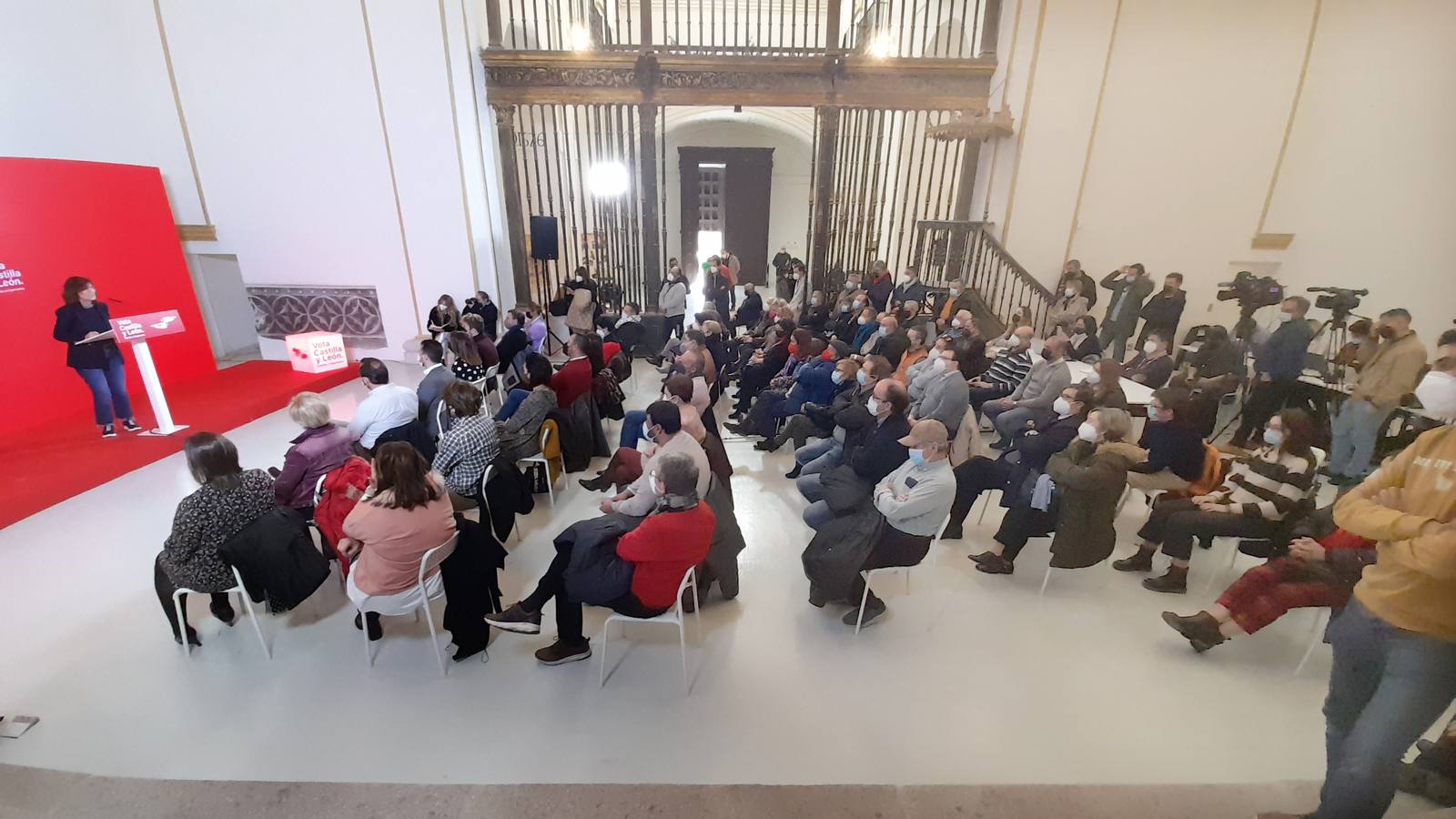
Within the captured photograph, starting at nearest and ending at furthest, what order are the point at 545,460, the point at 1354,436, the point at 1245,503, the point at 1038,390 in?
the point at 1245,503
the point at 545,460
the point at 1354,436
the point at 1038,390

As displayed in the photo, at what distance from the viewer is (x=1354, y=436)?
4.16 meters

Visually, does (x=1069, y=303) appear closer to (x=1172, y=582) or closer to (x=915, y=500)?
(x=1172, y=582)

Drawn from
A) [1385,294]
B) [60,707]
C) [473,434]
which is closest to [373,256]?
[473,434]

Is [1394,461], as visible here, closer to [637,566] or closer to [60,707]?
[637,566]

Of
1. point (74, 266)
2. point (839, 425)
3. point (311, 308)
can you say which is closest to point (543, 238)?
point (311, 308)

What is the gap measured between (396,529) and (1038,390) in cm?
424

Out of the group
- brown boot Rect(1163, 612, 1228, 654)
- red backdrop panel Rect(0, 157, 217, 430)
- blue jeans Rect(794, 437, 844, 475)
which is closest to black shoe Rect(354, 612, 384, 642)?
blue jeans Rect(794, 437, 844, 475)

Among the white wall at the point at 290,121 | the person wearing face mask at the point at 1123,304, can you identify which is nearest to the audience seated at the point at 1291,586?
the person wearing face mask at the point at 1123,304

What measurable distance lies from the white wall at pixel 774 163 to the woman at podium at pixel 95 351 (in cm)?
1023

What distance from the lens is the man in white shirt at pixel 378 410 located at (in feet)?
12.0

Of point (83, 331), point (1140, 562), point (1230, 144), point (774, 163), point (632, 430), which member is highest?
point (774, 163)

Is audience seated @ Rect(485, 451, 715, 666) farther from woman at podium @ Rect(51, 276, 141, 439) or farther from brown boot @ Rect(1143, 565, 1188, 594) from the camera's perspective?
woman at podium @ Rect(51, 276, 141, 439)

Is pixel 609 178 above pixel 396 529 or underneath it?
above

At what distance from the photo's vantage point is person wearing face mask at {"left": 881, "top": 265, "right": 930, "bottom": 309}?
7.11 m
